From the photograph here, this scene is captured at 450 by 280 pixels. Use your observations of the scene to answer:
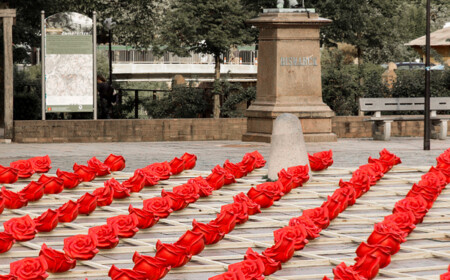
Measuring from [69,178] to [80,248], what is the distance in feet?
13.1

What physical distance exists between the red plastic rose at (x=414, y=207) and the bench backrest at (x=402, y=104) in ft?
40.2

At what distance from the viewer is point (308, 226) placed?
7.46m

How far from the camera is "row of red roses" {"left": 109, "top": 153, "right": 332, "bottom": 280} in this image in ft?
19.1

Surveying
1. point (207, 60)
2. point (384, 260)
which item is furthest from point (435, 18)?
point (384, 260)

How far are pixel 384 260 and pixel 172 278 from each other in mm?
1375

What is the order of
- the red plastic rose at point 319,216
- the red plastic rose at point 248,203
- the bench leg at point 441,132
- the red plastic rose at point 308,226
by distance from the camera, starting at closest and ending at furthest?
the red plastic rose at point 308,226
the red plastic rose at point 319,216
the red plastic rose at point 248,203
the bench leg at point 441,132

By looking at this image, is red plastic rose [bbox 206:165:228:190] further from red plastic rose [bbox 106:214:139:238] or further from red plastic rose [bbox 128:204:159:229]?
red plastic rose [bbox 106:214:139:238]

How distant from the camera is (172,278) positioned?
253 inches

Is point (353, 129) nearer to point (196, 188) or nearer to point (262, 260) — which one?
point (196, 188)

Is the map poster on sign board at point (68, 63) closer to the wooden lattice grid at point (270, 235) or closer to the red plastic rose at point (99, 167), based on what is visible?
the red plastic rose at point (99, 167)

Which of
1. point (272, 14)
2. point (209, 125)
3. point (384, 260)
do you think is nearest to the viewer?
point (384, 260)

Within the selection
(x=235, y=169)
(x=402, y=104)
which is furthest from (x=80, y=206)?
(x=402, y=104)

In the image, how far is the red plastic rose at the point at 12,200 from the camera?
9.19 m

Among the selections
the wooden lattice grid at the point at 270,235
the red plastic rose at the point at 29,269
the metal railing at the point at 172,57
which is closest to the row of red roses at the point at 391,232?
the wooden lattice grid at the point at 270,235
